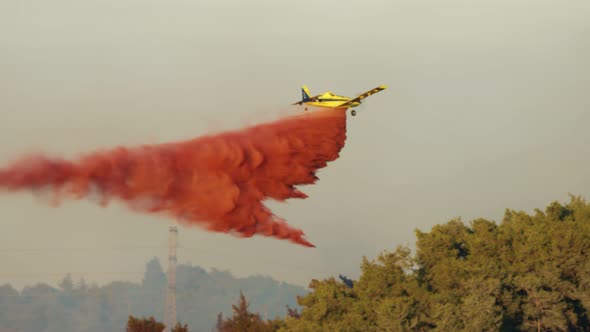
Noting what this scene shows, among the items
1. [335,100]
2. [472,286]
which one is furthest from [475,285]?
[335,100]

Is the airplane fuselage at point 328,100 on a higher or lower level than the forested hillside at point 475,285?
higher

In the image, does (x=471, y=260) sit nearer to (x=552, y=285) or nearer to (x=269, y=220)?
(x=552, y=285)

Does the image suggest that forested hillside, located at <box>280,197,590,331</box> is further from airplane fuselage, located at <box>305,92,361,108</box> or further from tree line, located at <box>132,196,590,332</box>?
airplane fuselage, located at <box>305,92,361,108</box>

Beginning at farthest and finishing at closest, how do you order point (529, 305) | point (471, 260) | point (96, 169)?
1. point (471, 260)
2. point (529, 305)
3. point (96, 169)

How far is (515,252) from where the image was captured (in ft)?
312

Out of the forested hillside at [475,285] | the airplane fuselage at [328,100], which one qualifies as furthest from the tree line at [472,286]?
the airplane fuselage at [328,100]

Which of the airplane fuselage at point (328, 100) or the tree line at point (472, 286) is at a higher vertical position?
the airplane fuselage at point (328, 100)

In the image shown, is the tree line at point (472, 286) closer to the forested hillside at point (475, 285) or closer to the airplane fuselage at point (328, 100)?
the forested hillside at point (475, 285)

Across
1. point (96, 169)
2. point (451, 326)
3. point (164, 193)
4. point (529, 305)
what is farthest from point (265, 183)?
point (529, 305)

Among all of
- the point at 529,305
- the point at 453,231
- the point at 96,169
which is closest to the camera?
the point at 96,169

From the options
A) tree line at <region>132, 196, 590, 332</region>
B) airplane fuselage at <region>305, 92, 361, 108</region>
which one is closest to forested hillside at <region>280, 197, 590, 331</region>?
tree line at <region>132, 196, 590, 332</region>

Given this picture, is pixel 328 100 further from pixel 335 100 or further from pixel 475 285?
pixel 475 285

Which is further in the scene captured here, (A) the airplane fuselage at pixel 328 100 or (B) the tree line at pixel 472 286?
(B) the tree line at pixel 472 286

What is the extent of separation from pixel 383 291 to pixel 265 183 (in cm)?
2030
